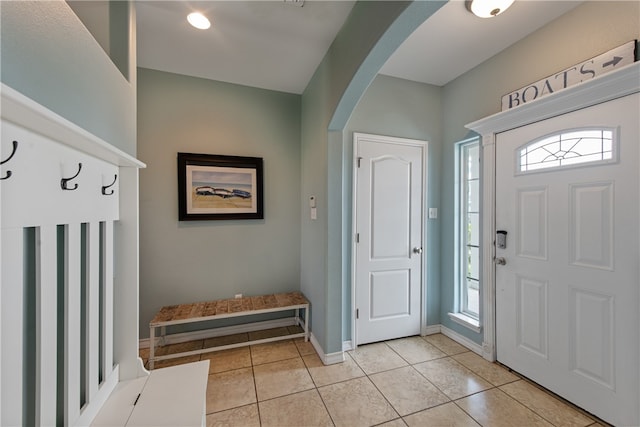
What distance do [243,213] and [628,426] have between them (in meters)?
3.20

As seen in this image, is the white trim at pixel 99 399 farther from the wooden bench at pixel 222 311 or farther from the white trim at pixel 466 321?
the white trim at pixel 466 321

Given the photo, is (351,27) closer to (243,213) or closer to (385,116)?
(385,116)

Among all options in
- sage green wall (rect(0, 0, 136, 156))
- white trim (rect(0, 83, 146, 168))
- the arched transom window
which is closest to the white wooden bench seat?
white trim (rect(0, 83, 146, 168))

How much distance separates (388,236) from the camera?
257cm

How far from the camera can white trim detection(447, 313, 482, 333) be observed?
2.36 m

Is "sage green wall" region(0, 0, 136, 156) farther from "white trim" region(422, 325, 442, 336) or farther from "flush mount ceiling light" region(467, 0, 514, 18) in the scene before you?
"white trim" region(422, 325, 442, 336)

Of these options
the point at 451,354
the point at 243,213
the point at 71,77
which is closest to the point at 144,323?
the point at 243,213

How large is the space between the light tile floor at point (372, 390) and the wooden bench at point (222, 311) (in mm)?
117

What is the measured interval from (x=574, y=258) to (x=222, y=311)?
2.83 m

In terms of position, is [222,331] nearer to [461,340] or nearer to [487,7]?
[461,340]

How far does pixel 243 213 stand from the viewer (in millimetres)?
2713

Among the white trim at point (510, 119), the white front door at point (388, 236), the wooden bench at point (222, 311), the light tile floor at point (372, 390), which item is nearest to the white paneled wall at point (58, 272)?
the light tile floor at point (372, 390)

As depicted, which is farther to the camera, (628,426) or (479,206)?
(479,206)

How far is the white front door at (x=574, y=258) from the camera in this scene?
148 cm
